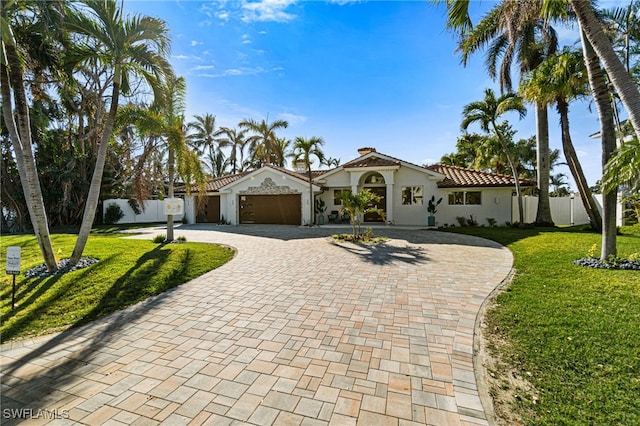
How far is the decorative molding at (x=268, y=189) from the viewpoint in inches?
873

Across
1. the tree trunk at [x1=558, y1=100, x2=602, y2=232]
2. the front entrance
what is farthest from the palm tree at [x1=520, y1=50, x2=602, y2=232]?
the front entrance

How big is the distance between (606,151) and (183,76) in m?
15.5

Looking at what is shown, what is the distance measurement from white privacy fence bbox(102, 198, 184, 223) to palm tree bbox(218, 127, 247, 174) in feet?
36.2

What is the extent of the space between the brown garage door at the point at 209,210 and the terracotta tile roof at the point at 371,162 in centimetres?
1274

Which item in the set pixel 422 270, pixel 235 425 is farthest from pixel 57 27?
pixel 422 270

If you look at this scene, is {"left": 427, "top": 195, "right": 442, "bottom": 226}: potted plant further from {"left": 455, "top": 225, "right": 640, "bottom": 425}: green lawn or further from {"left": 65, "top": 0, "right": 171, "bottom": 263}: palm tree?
{"left": 65, "top": 0, "right": 171, "bottom": 263}: palm tree

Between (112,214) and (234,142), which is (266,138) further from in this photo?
(112,214)

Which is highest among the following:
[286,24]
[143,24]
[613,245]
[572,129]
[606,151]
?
[286,24]

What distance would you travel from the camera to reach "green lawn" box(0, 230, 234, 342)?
5.12m

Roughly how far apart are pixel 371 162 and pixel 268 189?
840cm

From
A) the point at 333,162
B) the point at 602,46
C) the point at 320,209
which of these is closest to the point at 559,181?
the point at 333,162

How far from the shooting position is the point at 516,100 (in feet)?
51.2

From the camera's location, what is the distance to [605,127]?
25.1ft

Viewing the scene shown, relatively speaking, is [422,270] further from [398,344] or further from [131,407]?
[131,407]
